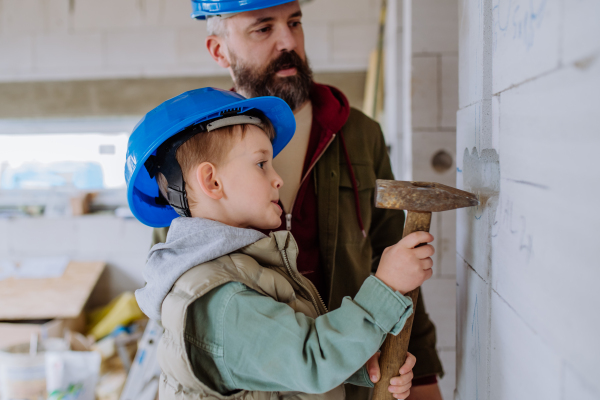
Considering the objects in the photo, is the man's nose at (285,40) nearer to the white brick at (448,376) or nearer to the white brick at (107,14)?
the white brick at (448,376)

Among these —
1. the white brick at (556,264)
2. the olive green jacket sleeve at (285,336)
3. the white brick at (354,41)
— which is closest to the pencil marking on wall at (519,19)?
the white brick at (556,264)

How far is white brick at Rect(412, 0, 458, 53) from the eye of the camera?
1.87 m

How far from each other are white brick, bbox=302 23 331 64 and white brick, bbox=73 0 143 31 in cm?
131

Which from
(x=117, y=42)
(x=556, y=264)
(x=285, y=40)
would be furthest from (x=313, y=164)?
(x=117, y=42)

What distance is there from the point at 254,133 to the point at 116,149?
2.97 meters

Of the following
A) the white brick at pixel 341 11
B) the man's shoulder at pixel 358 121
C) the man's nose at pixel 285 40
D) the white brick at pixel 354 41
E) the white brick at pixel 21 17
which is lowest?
the man's shoulder at pixel 358 121

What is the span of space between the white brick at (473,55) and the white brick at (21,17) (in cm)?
345

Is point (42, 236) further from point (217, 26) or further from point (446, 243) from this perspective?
point (446, 243)

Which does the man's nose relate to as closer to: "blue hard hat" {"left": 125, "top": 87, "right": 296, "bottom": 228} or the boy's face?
"blue hard hat" {"left": 125, "top": 87, "right": 296, "bottom": 228}

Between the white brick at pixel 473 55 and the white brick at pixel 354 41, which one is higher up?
the white brick at pixel 354 41

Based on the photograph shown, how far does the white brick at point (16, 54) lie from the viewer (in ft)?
10.8

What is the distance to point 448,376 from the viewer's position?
2275mm

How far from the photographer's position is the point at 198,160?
0.95 metres

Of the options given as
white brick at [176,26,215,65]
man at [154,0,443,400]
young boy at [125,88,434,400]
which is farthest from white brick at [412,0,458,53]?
white brick at [176,26,215,65]
